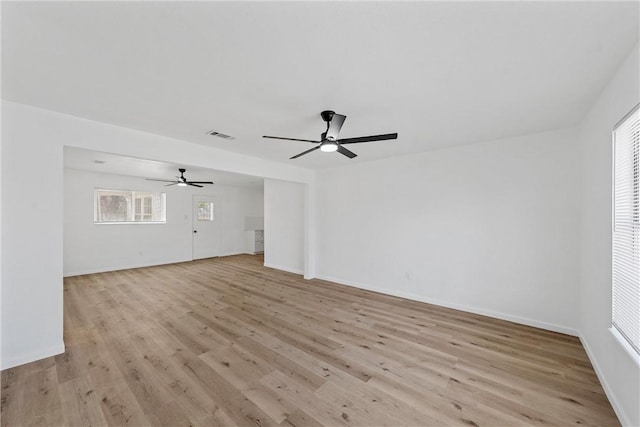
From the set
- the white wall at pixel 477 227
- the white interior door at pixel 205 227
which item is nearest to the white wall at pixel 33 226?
the white wall at pixel 477 227

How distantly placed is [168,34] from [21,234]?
8.69 ft

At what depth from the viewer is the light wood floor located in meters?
1.85

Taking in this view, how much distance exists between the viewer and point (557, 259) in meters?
3.15

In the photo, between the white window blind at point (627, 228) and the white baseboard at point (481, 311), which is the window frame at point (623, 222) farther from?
the white baseboard at point (481, 311)

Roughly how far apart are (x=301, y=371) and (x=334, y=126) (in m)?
2.45

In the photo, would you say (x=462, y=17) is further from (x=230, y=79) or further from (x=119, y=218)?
(x=119, y=218)

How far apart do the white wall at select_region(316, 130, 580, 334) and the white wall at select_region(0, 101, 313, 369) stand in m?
4.32

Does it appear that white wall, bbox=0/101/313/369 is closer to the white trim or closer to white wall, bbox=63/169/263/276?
white wall, bbox=63/169/263/276

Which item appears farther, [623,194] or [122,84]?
[122,84]

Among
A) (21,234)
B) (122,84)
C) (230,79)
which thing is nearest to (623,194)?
(230,79)

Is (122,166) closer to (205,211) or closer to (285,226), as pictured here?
(205,211)

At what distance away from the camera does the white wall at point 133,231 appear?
19.5 feet

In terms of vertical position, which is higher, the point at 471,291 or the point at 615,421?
the point at 471,291

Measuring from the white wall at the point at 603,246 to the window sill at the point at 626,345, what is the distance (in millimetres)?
30
